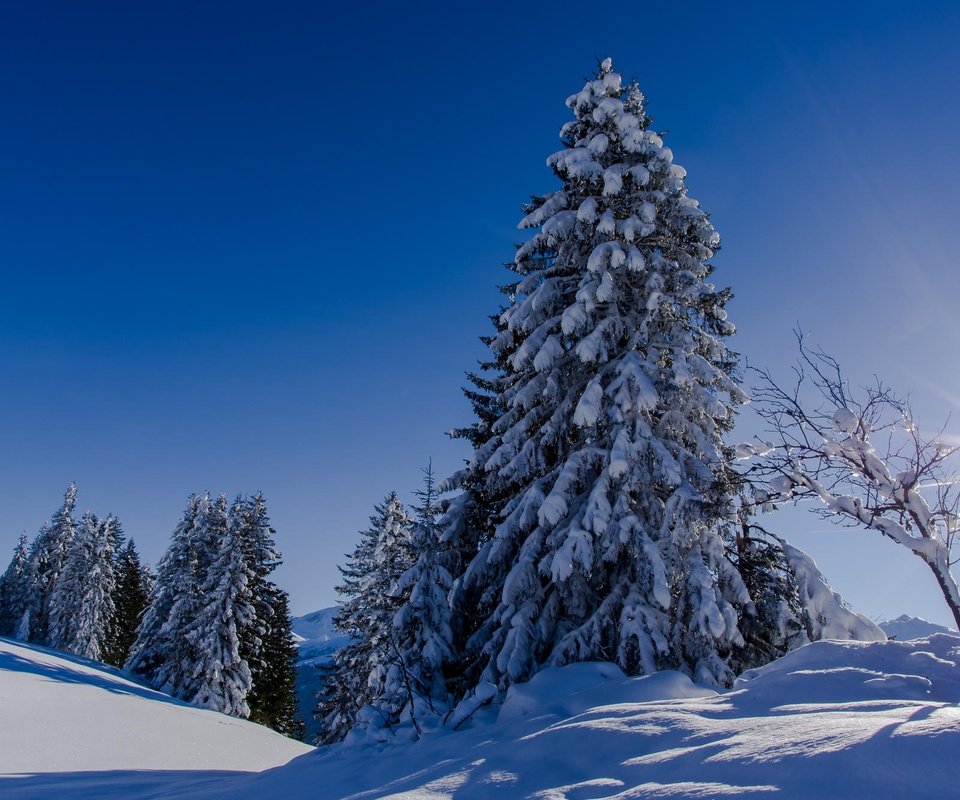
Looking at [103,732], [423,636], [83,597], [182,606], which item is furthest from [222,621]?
[83,597]

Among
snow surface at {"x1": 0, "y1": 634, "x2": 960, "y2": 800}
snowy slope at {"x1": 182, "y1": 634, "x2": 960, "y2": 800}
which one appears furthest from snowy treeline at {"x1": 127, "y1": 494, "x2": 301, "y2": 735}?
snowy slope at {"x1": 182, "y1": 634, "x2": 960, "y2": 800}

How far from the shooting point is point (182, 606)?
32438 millimetres

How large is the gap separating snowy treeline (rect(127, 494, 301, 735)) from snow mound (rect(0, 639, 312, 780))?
7.08m

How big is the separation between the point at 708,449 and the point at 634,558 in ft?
7.95

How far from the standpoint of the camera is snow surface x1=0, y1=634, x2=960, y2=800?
3072 mm

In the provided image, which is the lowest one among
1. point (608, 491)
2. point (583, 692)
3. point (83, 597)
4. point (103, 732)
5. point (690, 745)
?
point (103, 732)

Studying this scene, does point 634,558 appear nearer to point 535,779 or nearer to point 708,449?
point 708,449

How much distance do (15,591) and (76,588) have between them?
1211 cm

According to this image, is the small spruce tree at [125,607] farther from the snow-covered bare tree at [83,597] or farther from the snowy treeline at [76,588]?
the snow-covered bare tree at [83,597]

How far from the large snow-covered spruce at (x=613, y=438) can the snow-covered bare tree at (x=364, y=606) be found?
32.4 feet

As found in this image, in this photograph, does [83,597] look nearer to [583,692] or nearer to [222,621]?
[222,621]

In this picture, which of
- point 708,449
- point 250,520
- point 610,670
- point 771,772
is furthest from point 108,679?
point 771,772

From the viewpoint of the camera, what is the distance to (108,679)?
2458cm

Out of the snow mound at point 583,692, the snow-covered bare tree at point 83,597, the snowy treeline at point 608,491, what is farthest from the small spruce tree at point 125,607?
the snow mound at point 583,692
